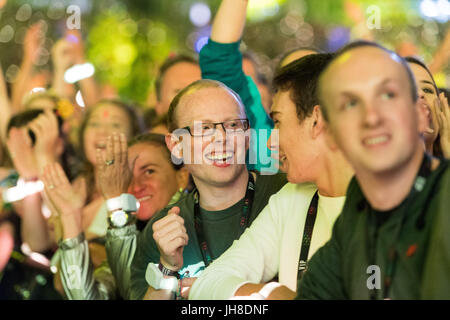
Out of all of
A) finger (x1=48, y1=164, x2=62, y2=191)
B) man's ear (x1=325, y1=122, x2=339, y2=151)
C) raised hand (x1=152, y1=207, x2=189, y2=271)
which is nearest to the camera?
man's ear (x1=325, y1=122, x2=339, y2=151)

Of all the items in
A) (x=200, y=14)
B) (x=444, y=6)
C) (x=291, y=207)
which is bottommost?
(x=291, y=207)

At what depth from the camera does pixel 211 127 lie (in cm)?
133

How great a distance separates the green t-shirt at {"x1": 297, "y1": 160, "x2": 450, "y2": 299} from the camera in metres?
0.96

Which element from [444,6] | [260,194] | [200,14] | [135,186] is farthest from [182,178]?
[200,14]

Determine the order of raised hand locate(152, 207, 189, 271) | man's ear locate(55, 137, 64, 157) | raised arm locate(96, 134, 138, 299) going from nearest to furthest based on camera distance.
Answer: raised hand locate(152, 207, 189, 271)
raised arm locate(96, 134, 138, 299)
man's ear locate(55, 137, 64, 157)

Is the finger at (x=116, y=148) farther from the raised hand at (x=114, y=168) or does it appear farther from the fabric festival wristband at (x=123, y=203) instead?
the fabric festival wristband at (x=123, y=203)

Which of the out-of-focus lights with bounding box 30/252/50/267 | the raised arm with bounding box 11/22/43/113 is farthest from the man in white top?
the raised arm with bounding box 11/22/43/113

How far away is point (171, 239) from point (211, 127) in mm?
262

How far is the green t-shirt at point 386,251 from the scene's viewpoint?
37.9 inches

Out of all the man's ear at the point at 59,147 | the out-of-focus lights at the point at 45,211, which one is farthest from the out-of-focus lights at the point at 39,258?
the man's ear at the point at 59,147

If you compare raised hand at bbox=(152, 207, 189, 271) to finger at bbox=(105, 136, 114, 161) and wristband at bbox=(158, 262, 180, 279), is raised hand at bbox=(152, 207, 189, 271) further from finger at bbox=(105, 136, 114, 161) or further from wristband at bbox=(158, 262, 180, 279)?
finger at bbox=(105, 136, 114, 161)

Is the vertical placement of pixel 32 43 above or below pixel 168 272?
above

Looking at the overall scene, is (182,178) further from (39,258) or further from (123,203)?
(39,258)

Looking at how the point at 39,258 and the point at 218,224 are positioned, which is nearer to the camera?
the point at 218,224
